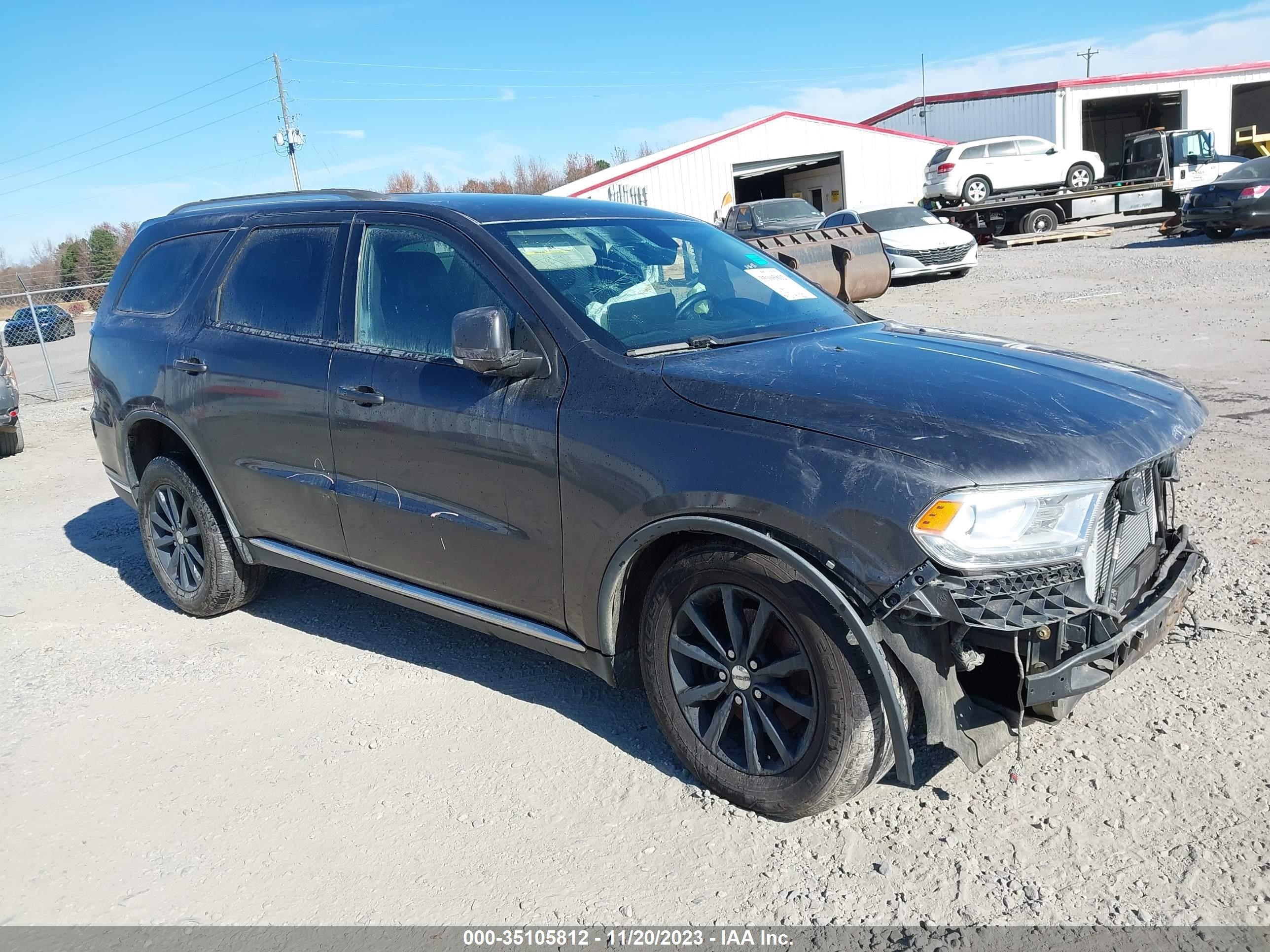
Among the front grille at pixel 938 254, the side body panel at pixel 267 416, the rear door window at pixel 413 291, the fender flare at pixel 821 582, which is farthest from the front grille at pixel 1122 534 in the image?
the front grille at pixel 938 254

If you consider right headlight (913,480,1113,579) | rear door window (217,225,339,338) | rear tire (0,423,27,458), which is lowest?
rear tire (0,423,27,458)

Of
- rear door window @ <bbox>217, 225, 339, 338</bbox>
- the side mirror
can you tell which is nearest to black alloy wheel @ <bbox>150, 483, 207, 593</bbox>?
rear door window @ <bbox>217, 225, 339, 338</bbox>

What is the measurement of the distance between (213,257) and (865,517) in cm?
360

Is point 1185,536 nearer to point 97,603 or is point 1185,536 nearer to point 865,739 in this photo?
point 865,739

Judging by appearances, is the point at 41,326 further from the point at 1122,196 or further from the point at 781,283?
the point at 1122,196

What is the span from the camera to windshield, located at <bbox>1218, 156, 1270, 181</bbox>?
20328 millimetres

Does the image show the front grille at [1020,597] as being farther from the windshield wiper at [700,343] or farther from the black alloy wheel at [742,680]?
the windshield wiper at [700,343]

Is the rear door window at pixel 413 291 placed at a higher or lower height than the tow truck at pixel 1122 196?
higher

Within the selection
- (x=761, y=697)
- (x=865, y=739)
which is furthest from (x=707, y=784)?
(x=865, y=739)

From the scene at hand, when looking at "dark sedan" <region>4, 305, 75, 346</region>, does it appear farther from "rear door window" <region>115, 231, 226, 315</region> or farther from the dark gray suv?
the dark gray suv

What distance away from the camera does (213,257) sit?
4.81 metres

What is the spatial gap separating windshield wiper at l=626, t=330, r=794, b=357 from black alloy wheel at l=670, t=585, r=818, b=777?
825mm

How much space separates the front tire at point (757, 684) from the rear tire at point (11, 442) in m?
10.2

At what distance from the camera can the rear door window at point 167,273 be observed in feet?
16.1
